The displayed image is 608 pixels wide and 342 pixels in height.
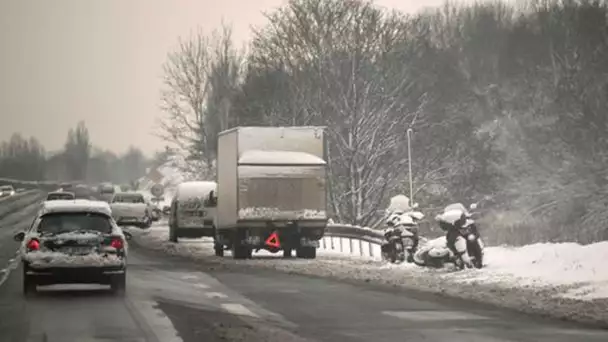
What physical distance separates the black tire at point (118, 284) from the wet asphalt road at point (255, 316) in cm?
18

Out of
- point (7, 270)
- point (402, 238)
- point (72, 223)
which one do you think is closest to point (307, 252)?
point (402, 238)

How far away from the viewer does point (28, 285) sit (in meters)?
18.6

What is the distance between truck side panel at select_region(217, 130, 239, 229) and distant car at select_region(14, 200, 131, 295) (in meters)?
10.6

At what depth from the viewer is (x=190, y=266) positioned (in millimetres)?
27656

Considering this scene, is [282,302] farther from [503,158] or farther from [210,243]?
[503,158]

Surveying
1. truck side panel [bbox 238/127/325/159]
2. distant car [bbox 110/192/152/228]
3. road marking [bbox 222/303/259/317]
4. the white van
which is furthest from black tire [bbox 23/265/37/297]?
distant car [bbox 110/192/152/228]

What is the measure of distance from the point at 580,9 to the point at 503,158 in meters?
9.15

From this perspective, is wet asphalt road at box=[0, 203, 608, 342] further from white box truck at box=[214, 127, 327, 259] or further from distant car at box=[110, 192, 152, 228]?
distant car at box=[110, 192, 152, 228]

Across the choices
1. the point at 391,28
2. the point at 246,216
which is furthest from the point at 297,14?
the point at 246,216

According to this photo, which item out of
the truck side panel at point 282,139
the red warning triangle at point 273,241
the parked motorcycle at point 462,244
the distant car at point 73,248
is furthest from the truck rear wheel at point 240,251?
the distant car at point 73,248

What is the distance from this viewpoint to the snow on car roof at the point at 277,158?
29125mm

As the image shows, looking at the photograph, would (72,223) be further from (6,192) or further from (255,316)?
(6,192)

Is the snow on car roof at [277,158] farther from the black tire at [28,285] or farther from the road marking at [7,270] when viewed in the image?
the black tire at [28,285]

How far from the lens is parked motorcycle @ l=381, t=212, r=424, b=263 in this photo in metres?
26.3
